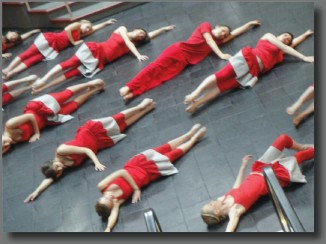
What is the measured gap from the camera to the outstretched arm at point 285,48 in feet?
10.7

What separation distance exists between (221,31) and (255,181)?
1.23 m

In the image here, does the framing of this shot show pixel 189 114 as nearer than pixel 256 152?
No

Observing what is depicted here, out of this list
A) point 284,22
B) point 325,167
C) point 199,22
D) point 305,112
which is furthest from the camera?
point 199,22

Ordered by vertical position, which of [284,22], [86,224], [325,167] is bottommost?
[86,224]

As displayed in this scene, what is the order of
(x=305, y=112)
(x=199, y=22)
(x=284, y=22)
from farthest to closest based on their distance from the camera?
1. (x=199, y=22)
2. (x=284, y=22)
3. (x=305, y=112)

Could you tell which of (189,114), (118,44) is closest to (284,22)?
(189,114)

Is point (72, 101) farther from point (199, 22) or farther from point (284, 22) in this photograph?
point (284, 22)

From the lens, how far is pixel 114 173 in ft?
9.90

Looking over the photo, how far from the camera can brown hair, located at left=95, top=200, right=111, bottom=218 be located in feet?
9.46

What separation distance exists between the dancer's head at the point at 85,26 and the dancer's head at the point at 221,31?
3.27ft

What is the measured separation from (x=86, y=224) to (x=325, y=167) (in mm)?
1239

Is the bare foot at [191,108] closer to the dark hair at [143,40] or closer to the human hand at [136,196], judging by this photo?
the human hand at [136,196]

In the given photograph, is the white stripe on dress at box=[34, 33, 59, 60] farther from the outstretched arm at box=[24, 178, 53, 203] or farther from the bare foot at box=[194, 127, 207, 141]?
the bare foot at box=[194, 127, 207, 141]

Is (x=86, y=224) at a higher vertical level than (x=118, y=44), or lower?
lower
